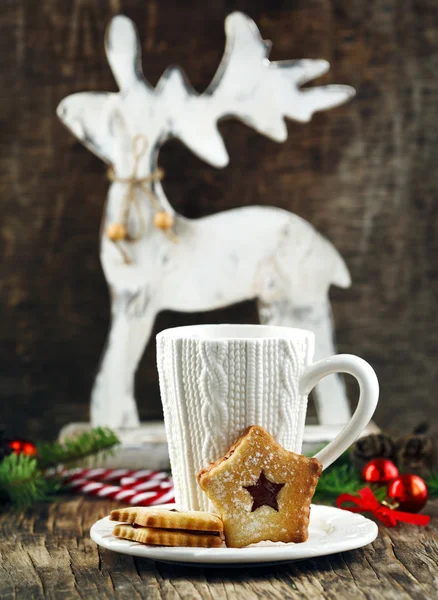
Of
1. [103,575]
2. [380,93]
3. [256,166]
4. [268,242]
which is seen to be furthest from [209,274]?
[103,575]

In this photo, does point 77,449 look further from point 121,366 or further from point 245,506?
point 245,506

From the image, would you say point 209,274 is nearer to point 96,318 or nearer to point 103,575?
point 96,318

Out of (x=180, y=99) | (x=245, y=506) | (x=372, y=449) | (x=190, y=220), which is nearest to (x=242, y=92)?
(x=180, y=99)

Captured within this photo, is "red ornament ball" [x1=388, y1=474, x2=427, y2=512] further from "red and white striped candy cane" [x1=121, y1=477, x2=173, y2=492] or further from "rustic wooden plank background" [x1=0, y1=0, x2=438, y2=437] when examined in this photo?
"rustic wooden plank background" [x1=0, y1=0, x2=438, y2=437]

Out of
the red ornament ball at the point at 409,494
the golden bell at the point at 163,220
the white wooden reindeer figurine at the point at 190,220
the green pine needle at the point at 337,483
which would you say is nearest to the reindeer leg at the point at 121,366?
the white wooden reindeer figurine at the point at 190,220

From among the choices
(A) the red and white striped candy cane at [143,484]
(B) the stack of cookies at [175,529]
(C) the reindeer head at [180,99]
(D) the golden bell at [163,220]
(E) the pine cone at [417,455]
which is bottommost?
(A) the red and white striped candy cane at [143,484]

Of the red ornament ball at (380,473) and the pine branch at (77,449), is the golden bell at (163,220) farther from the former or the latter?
the red ornament ball at (380,473)

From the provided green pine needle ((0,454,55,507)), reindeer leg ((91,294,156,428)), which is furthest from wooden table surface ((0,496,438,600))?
reindeer leg ((91,294,156,428))
